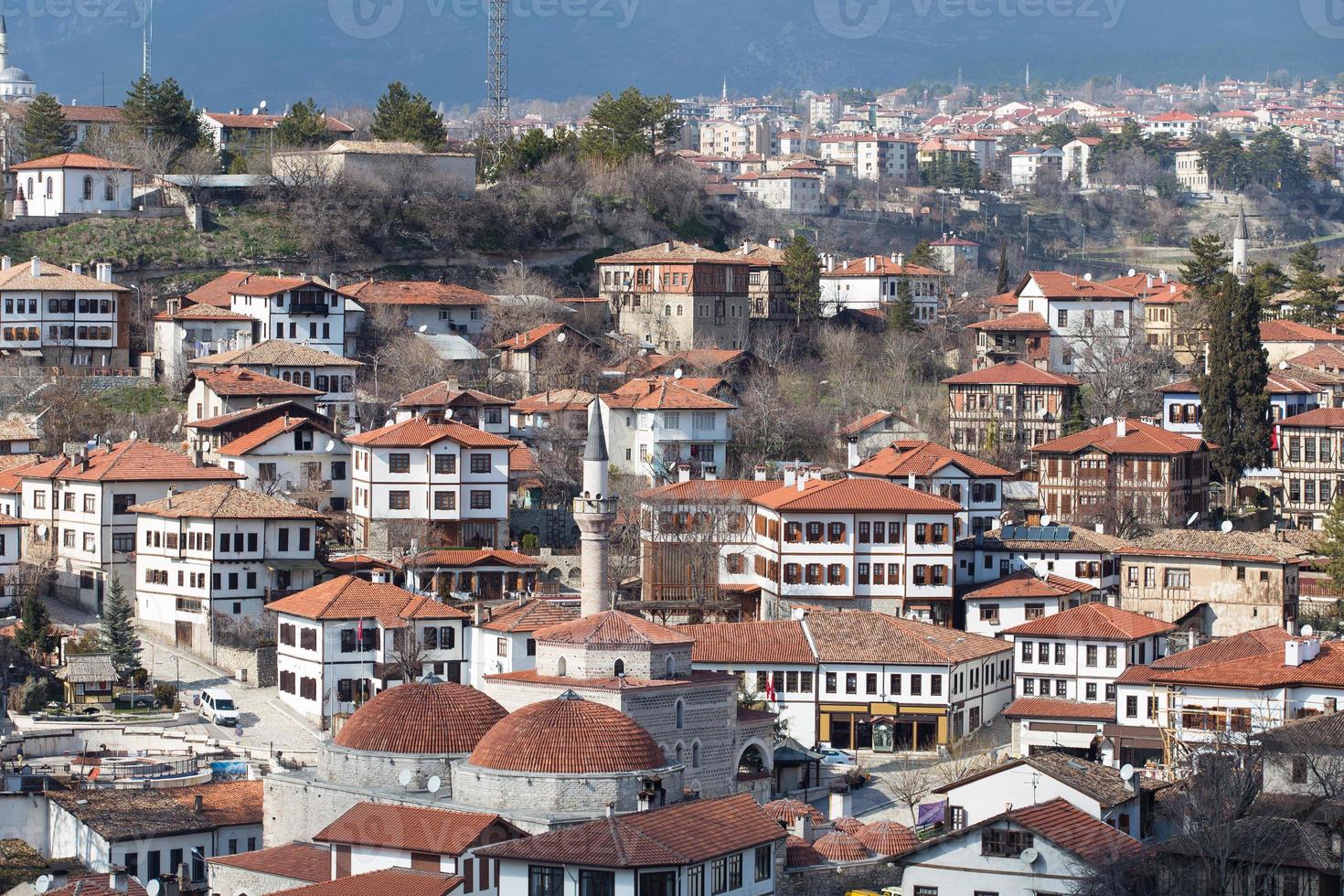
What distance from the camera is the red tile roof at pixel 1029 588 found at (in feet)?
202

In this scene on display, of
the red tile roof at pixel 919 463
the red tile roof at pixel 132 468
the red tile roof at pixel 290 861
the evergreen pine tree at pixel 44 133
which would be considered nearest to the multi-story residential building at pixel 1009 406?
the red tile roof at pixel 919 463

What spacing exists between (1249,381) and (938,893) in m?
34.5

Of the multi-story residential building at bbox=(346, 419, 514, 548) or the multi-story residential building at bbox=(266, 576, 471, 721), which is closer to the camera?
the multi-story residential building at bbox=(266, 576, 471, 721)

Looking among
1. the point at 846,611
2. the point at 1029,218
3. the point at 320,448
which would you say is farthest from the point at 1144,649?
the point at 1029,218

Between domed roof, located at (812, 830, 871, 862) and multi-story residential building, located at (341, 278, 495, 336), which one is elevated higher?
multi-story residential building, located at (341, 278, 495, 336)

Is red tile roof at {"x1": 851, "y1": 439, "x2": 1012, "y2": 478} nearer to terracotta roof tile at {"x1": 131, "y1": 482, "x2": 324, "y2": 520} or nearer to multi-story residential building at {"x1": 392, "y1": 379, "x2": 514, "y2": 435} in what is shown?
multi-story residential building at {"x1": 392, "y1": 379, "x2": 514, "y2": 435}

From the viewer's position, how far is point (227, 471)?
65688mm

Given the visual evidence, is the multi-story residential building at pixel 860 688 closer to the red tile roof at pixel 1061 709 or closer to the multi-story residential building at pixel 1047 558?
the red tile roof at pixel 1061 709

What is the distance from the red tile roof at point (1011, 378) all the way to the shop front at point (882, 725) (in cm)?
2347

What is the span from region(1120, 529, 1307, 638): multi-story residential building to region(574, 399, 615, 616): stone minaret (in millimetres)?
15609

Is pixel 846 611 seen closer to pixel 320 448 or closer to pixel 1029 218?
pixel 320 448

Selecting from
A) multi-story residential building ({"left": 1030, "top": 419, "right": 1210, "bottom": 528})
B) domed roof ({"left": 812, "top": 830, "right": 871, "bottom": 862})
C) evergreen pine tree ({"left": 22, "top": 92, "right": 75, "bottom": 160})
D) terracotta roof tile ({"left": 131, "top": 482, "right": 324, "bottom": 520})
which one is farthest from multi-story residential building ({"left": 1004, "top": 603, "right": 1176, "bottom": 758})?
evergreen pine tree ({"left": 22, "top": 92, "right": 75, "bottom": 160})

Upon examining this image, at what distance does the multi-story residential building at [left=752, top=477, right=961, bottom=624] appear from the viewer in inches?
2426

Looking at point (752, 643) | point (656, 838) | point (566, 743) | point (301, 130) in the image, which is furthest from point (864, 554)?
point (301, 130)
